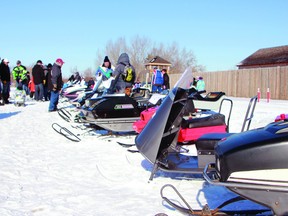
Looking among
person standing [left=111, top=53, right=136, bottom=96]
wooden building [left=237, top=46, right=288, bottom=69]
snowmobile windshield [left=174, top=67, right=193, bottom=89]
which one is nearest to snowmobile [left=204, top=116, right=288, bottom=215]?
snowmobile windshield [left=174, top=67, right=193, bottom=89]

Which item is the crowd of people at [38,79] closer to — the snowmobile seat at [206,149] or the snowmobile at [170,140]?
the snowmobile at [170,140]

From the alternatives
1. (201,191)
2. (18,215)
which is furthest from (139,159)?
(18,215)

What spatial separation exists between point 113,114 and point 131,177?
2.60 metres

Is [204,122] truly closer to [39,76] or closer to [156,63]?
[39,76]

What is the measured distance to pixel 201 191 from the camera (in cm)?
350

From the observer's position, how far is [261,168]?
2158 mm

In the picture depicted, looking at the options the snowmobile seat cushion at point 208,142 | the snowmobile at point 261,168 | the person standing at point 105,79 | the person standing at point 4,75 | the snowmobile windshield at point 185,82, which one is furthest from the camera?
the person standing at point 4,75

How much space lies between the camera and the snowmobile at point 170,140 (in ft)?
11.6

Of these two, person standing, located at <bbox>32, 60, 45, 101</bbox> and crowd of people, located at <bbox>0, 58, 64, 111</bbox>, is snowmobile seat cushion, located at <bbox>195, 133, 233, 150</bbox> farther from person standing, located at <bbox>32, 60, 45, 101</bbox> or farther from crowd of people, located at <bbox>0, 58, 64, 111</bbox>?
person standing, located at <bbox>32, 60, 45, 101</bbox>

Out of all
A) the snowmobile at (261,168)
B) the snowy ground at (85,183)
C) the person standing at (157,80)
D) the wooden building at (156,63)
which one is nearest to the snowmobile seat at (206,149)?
the snowy ground at (85,183)

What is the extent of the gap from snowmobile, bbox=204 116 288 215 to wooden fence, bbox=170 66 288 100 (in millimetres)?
16849

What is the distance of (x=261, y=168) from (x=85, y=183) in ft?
7.34

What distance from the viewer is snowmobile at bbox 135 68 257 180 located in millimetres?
3543

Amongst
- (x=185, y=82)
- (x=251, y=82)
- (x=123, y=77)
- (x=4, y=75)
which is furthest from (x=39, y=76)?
(x=185, y=82)
